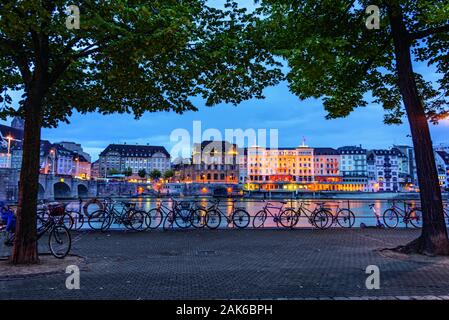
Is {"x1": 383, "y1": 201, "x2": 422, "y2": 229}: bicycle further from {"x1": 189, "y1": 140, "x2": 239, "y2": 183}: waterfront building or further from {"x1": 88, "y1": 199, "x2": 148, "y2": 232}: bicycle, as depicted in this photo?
{"x1": 189, "y1": 140, "x2": 239, "y2": 183}: waterfront building

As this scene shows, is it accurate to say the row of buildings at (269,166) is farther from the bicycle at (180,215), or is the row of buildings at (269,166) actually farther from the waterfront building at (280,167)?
the bicycle at (180,215)

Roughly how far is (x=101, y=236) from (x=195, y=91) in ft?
24.1

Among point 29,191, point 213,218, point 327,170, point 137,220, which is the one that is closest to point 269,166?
point 327,170

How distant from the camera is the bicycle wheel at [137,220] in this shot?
16656mm

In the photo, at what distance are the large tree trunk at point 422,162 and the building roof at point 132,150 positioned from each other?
179 m

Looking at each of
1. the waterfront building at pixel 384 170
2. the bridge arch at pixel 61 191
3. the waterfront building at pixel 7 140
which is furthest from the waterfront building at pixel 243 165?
the waterfront building at pixel 7 140

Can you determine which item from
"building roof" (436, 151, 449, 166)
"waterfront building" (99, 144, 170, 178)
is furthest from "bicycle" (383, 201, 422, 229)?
"building roof" (436, 151, 449, 166)

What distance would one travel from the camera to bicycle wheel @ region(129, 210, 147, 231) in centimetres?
1666

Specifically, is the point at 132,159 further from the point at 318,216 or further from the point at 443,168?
the point at 318,216

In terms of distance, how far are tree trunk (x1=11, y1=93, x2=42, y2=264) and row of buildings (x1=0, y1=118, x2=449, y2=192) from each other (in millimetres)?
143422

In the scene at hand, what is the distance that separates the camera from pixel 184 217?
17656 millimetres

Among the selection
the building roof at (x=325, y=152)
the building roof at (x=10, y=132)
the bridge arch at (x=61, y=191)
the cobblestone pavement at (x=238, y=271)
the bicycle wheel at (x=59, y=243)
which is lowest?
the cobblestone pavement at (x=238, y=271)

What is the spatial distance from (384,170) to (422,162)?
184m
